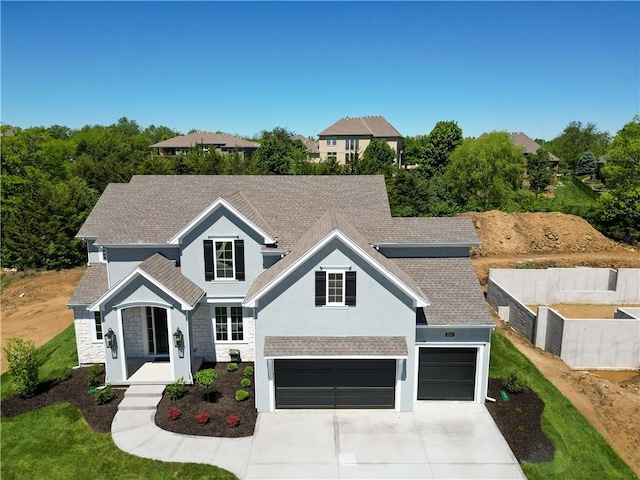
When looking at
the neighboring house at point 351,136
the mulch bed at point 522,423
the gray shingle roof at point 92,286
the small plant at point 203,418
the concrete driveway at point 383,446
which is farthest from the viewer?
the neighboring house at point 351,136

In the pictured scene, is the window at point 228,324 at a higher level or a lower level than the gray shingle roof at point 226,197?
lower

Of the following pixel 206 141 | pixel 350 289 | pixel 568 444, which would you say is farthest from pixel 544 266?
pixel 206 141

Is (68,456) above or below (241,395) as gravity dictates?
below

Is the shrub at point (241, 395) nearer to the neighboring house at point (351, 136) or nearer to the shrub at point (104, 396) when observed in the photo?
the shrub at point (104, 396)

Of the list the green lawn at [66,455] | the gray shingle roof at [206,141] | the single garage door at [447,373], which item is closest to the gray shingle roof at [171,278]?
the green lawn at [66,455]

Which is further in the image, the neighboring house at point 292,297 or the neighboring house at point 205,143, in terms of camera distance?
the neighboring house at point 205,143

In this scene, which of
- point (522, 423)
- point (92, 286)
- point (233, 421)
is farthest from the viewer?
point (92, 286)

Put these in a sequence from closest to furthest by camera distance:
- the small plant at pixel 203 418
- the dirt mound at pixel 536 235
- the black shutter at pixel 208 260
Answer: the small plant at pixel 203 418 → the black shutter at pixel 208 260 → the dirt mound at pixel 536 235

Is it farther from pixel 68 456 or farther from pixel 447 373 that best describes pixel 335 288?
pixel 68 456
